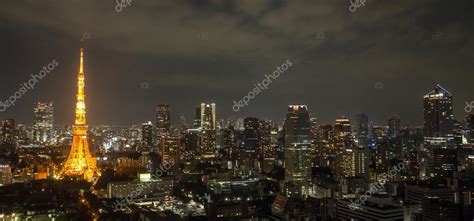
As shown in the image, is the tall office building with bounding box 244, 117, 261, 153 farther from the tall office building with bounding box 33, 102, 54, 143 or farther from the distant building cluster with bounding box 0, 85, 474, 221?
the tall office building with bounding box 33, 102, 54, 143

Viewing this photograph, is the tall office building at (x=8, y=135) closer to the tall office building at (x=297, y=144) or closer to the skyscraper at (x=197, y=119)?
the skyscraper at (x=197, y=119)

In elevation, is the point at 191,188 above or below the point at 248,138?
below

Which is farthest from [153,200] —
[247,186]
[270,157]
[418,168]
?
[418,168]

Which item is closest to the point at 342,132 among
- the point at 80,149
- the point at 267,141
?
the point at 267,141

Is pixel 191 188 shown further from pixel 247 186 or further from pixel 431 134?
pixel 431 134

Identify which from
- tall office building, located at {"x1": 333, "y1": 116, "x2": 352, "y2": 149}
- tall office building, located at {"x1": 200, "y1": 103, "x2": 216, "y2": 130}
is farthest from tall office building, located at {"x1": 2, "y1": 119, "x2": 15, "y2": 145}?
tall office building, located at {"x1": 333, "y1": 116, "x2": 352, "y2": 149}

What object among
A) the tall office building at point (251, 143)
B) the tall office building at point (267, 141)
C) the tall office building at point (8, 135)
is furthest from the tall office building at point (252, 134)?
the tall office building at point (8, 135)
